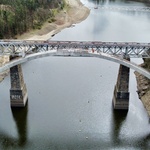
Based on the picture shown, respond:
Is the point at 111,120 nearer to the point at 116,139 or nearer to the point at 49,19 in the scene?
the point at 116,139

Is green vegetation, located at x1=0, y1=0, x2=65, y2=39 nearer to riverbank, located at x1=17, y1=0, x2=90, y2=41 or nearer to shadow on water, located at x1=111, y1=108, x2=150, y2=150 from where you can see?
riverbank, located at x1=17, y1=0, x2=90, y2=41

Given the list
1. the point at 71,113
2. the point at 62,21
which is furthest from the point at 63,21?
→ the point at 71,113

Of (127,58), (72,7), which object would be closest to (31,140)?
(127,58)

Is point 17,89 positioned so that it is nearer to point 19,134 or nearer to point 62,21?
point 19,134

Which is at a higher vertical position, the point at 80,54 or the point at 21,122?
the point at 80,54

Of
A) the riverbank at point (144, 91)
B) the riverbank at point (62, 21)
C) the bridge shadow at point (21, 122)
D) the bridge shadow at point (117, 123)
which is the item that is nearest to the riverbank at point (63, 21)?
the riverbank at point (62, 21)

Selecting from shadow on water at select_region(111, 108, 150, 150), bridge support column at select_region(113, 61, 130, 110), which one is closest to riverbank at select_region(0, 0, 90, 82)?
bridge support column at select_region(113, 61, 130, 110)
